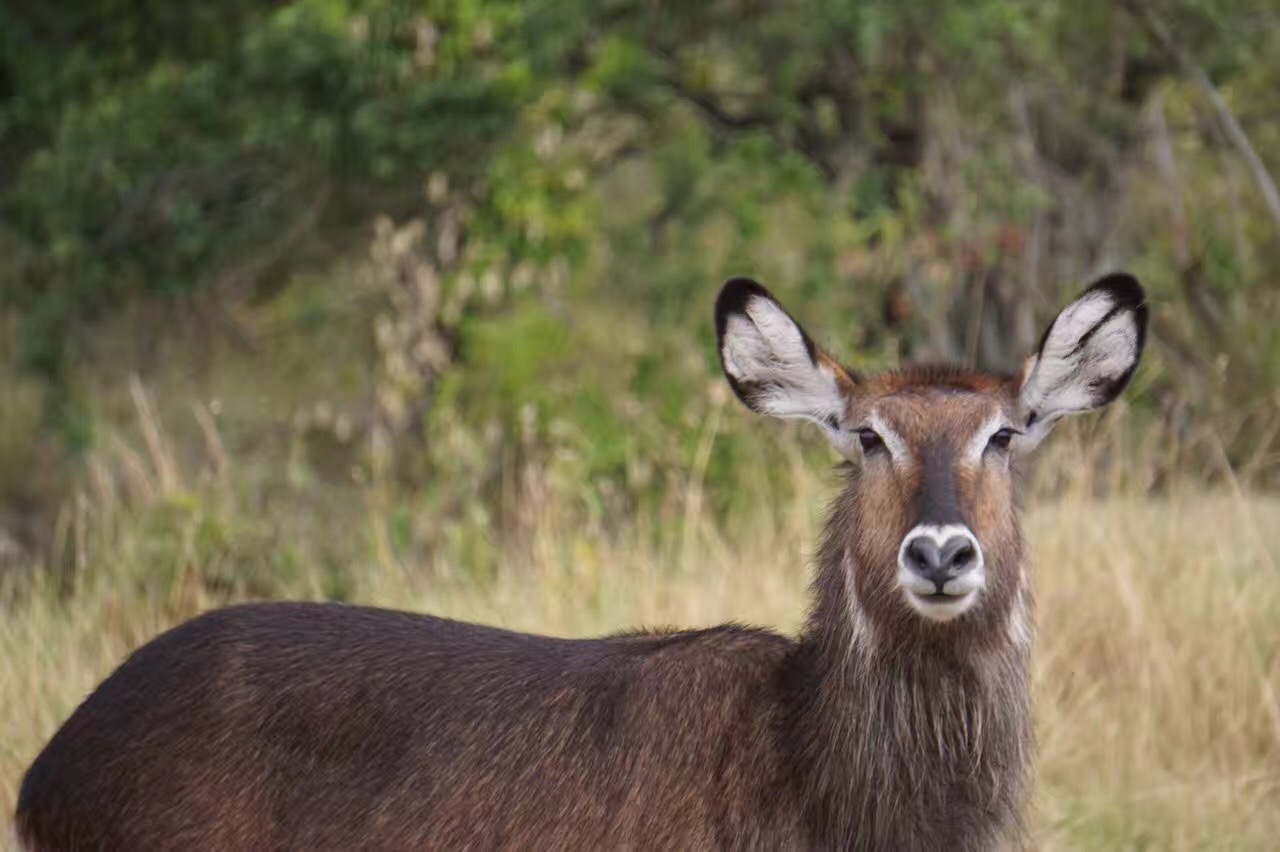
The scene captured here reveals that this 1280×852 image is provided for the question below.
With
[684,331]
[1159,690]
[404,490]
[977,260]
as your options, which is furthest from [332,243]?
[1159,690]

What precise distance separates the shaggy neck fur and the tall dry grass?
1649 mm

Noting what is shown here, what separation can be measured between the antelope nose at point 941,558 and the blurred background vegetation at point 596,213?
553 cm

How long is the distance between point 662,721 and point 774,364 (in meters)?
0.83

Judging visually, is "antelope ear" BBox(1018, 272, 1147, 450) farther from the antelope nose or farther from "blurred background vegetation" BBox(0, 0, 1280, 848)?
"blurred background vegetation" BBox(0, 0, 1280, 848)

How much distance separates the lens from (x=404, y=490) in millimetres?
11531

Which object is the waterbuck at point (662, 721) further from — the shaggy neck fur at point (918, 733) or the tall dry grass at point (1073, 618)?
the tall dry grass at point (1073, 618)

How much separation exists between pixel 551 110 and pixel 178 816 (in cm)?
750

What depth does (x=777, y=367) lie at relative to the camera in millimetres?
4180

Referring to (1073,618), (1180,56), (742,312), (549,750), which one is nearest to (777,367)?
(742,312)

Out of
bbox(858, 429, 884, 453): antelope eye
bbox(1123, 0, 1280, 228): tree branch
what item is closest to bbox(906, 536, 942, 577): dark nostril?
bbox(858, 429, 884, 453): antelope eye

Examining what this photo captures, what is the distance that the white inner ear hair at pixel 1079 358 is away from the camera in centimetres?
405

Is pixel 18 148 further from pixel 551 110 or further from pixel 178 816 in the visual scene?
pixel 178 816

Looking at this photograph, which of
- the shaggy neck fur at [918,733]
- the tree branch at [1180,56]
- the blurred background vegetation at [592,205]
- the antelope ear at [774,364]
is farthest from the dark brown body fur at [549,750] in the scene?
the tree branch at [1180,56]

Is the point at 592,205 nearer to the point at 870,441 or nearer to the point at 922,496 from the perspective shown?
the point at 870,441
